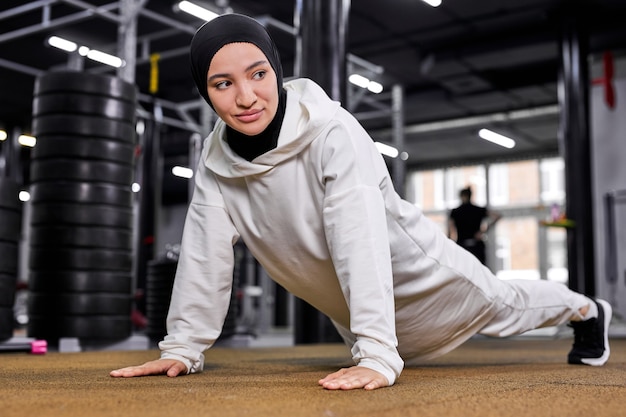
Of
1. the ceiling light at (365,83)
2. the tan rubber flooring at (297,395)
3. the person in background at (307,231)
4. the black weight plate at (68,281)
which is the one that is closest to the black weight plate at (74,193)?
the black weight plate at (68,281)

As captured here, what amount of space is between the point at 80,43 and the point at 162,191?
7.74m

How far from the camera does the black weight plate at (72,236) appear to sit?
339 cm

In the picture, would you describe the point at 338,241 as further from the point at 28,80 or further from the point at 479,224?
the point at 28,80

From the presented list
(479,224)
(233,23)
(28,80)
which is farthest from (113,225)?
(28,80)

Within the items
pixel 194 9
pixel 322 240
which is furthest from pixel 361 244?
pixel 194 9

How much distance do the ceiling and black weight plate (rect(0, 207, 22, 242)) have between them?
2448 mm

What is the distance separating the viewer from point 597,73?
29.2 feet

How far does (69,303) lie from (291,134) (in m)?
2.25

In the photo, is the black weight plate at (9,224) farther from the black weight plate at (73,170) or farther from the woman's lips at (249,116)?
the woman's lips at (249,116)

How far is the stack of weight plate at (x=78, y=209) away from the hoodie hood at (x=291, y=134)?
1.94 m

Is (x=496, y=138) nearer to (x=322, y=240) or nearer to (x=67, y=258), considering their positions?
(x=67, y=258)

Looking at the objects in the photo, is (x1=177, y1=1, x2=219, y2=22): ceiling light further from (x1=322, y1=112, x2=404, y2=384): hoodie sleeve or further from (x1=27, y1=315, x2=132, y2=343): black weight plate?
(x1=322, y1=112, x2=404, y2=384): hoodie sleeve

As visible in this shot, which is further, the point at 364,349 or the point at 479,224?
the point at 479,224

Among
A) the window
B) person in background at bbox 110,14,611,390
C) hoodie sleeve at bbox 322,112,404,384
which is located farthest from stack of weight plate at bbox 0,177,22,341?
the window
